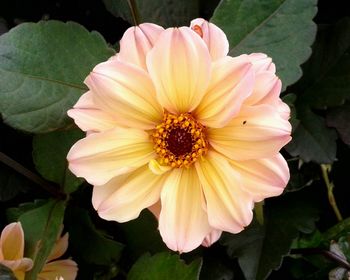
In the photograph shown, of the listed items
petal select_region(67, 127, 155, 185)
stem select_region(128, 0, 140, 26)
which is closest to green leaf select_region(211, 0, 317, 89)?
stem select_region(128, 0, 140, 26)

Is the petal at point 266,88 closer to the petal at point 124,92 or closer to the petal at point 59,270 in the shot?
the petal at point 124,92

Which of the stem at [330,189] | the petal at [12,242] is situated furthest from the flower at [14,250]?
the stem at [330,189]

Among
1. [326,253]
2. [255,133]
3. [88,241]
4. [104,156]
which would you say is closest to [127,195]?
[104,156]

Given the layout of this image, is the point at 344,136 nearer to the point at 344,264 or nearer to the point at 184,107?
the point at 344,264

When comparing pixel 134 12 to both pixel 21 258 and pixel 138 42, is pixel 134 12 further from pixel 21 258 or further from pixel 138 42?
pixel 21 258

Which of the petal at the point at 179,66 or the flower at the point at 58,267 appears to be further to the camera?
the flower at the point at 58,267

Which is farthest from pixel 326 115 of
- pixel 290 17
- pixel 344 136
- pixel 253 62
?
pixel 253 62

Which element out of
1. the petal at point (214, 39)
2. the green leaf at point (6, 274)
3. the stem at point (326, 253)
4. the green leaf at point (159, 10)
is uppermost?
the petal at point (214, 39)
